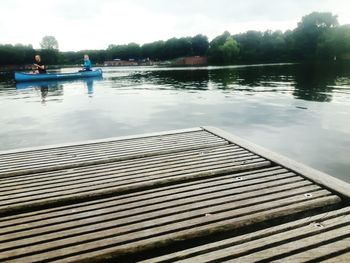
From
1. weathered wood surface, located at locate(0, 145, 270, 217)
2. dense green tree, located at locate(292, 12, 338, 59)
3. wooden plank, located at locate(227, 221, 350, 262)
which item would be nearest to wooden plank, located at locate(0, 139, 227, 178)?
weathered wood surface, located at locate(0, 145, 270, 217)

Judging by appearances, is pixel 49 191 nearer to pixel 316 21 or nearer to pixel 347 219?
pixel 347 219

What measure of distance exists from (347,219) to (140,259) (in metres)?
2.06

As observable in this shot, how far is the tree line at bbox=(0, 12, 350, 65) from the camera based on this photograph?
95250 millimetres

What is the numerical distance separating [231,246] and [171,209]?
93cm

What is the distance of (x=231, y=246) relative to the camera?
120 inches

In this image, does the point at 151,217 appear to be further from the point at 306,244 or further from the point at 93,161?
the point at 93,161

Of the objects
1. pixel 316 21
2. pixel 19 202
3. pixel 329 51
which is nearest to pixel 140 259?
pixel 19 202

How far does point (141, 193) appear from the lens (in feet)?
14.0

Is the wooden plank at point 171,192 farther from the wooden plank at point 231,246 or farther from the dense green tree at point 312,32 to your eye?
the dense green tree at point 312,32

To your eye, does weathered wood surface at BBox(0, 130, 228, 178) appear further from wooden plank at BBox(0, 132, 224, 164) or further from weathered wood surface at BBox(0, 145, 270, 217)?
weathered wood surface at BBox(0, 145, 270, 217)

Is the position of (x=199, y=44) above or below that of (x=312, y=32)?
below

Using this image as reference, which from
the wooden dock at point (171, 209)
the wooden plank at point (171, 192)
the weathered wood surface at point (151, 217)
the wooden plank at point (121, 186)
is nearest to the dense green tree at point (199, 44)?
the wooden dock at point (171, 209)

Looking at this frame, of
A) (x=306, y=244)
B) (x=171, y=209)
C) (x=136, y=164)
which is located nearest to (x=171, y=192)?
(x=171, y=209)

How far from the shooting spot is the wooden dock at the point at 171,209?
3016mm
